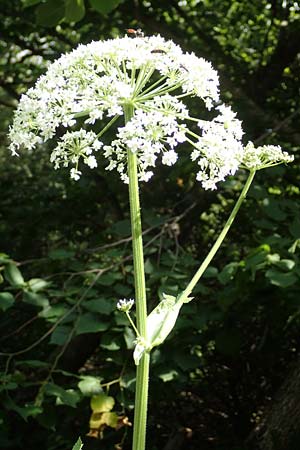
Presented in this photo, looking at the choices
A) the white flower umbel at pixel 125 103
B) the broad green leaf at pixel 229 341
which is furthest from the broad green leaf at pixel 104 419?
the white flower umbel at pixel 125 103

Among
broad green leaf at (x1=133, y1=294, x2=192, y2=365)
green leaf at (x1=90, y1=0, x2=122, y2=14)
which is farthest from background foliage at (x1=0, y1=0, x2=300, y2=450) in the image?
broad green leaf at (x1=133, y1=294, x2=192, y2=365)

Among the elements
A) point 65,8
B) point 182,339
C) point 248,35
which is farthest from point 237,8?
point 182,339

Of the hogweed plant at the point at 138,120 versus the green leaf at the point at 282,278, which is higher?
the green leaf at the point at 282,278

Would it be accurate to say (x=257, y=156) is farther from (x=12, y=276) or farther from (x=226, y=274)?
(x=12, y=276)

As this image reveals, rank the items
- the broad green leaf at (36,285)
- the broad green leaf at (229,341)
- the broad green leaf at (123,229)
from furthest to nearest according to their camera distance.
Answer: the broad green leaf at (123,229) → the broad green leaf at (229,341) → the broad green leaf at (36,285)

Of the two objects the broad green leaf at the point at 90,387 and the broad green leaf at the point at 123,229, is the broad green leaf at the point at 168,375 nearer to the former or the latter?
the broad green leaf at the point at 90,387

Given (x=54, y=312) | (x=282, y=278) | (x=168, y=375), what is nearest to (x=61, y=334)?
(x=54, y=312)
